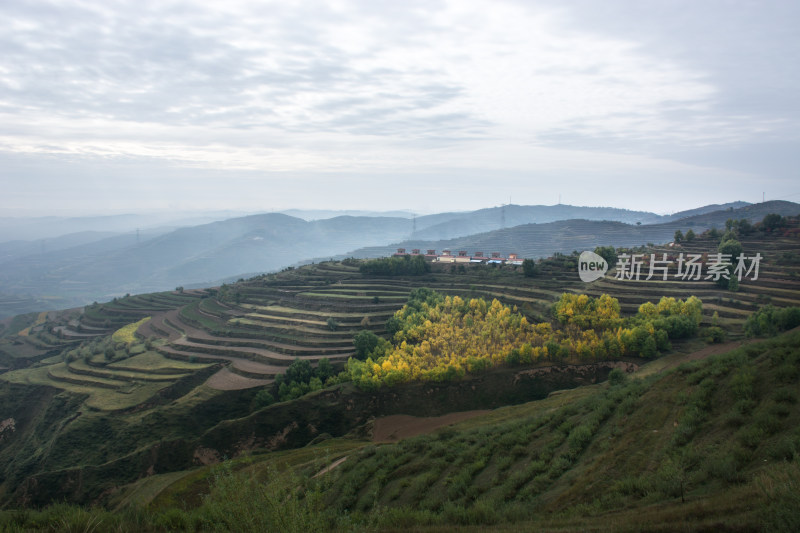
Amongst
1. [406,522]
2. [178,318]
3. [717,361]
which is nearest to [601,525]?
[406,522]

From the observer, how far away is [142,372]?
43.1m

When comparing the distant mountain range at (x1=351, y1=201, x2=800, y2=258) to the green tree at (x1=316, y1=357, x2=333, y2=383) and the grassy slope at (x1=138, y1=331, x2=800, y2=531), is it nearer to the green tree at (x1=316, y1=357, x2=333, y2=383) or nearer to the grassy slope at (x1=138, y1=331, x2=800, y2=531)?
the green tree at (x1=316, y1=357, x2=333, y2=383)

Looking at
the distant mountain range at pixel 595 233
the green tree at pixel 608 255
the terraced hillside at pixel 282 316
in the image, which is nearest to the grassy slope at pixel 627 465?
the terraced hillside at pixel 282 316

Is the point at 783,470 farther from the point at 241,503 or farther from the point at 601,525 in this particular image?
the point at 241,503

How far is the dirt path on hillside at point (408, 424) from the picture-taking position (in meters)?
33.0

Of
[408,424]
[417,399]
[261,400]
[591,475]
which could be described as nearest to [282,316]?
[261,400]

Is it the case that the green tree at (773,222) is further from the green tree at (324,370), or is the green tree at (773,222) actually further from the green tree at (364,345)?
the green tree at (324,370)
